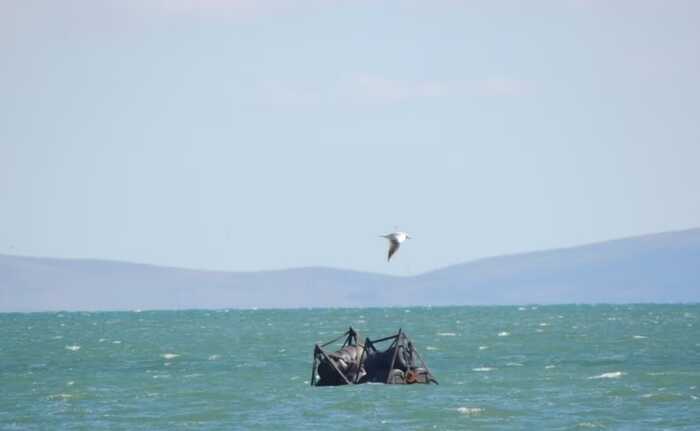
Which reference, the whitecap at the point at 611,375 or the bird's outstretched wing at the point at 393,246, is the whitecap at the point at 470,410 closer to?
the bird's outstretched wing at the point at 393,246

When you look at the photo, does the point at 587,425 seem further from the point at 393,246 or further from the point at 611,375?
the point at 611,375

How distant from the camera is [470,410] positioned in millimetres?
54062

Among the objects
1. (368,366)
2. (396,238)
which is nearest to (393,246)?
(396,238)

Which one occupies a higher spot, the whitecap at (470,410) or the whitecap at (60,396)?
the whitecap at (60,396)

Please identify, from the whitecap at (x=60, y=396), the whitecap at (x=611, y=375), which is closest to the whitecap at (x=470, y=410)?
the whitecap at (x=611, y=375)

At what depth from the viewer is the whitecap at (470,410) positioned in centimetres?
5319

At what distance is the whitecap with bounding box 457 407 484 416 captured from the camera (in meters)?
53.2

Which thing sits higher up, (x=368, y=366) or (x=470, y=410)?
(x=368, y=366)

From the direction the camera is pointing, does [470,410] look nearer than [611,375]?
Yes

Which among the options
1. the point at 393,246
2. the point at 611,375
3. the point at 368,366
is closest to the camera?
the point at 393,246

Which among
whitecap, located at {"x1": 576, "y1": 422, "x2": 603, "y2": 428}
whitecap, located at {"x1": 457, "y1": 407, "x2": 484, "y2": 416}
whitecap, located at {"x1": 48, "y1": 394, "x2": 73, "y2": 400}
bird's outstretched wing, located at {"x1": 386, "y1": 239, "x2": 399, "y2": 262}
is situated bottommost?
whitecap, located at {"x1": 576, "y1": 422, "x2": 603, "y2": 428}

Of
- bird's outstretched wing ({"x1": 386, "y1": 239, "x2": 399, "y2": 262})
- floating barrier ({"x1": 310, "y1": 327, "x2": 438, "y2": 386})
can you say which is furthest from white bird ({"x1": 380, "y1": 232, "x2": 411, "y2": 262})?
floating barrier ({"x1": 310, "y1": 327, "x2": 438, "y2": 386})

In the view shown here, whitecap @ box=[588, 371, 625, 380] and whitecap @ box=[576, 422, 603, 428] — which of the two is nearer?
whitecap @ box=[576, 422, 603, 428]

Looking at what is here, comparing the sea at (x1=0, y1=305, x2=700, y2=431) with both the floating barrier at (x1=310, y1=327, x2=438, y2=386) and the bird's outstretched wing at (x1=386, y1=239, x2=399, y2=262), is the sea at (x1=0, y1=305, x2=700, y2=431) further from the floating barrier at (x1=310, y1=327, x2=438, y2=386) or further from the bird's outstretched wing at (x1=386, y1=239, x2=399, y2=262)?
the bird's outstretched wing at (x1=386, y1=239, x2=399, y2=262)
